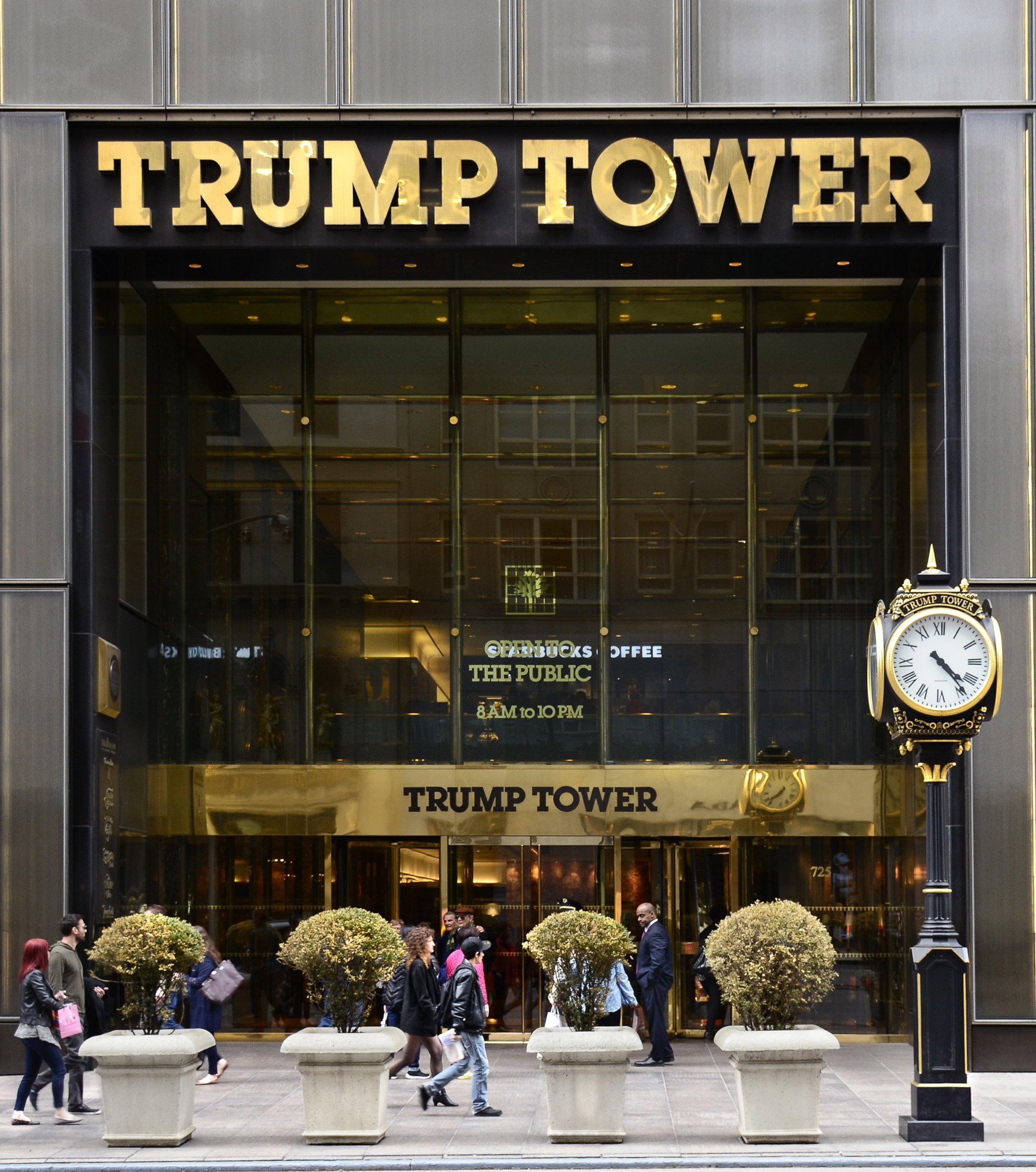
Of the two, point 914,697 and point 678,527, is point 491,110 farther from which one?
point 914,697

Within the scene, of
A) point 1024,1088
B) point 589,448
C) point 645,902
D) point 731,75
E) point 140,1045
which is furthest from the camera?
point 589,448

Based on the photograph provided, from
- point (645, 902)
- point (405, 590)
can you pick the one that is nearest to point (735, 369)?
point (405, 590)

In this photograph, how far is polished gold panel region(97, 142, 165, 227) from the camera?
17.9 meters

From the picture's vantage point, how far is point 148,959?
1270 cm

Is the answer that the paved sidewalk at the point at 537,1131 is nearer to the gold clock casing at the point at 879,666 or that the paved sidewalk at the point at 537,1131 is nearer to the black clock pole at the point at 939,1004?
the black clock pole at the point at 939,1004

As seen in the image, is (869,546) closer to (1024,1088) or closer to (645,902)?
(645,902)

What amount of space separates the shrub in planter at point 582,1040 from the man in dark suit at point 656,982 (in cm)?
473

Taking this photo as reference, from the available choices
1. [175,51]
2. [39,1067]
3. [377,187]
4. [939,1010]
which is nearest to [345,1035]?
[39,1067]

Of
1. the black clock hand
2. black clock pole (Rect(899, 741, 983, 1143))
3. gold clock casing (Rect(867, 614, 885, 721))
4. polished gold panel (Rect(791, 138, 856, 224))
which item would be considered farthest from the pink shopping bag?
polished gold panel (Rect(791, 138, 856, 224))

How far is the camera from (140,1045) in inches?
490

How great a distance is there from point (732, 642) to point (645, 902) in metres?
3.54

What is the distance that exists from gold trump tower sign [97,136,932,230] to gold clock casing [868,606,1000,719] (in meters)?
6.48

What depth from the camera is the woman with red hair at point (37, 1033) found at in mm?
13297

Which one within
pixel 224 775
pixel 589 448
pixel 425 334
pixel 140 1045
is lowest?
pixel 140 1045
